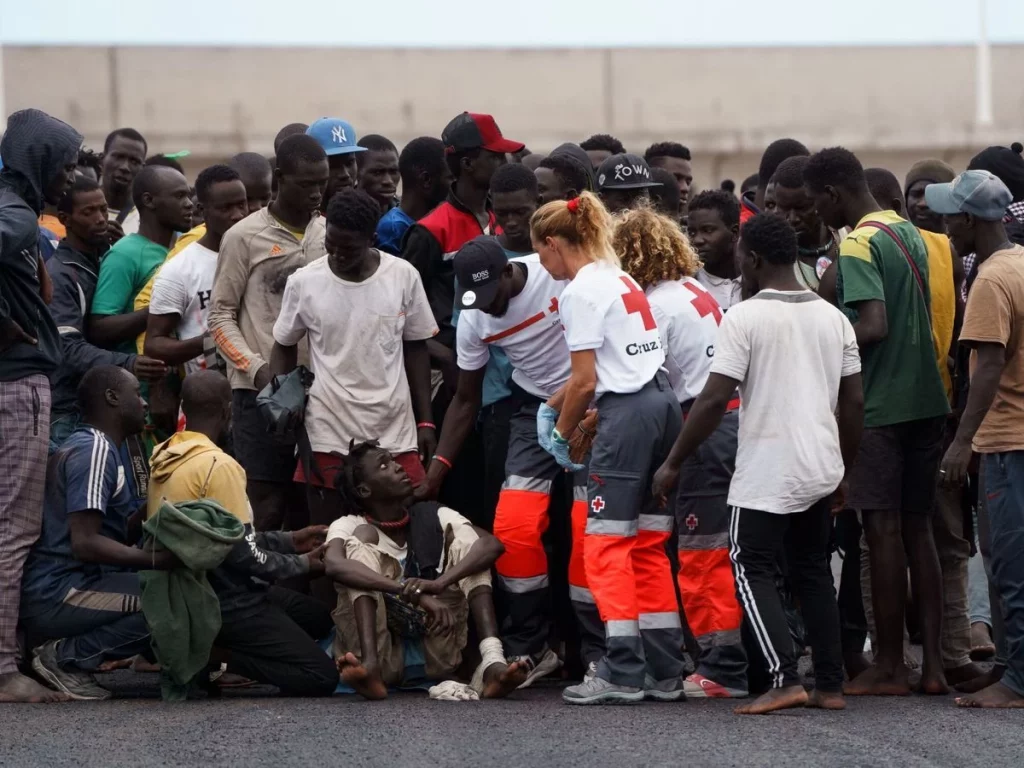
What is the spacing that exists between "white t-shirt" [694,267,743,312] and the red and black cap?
1.20m

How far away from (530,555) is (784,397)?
1.52 metres

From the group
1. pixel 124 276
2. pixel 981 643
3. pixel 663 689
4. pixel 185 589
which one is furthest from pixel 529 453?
pixel 981 643

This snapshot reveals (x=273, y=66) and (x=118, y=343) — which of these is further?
(x=273, y=66)

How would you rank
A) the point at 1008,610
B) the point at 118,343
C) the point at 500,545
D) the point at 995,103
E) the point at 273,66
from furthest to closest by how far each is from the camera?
the point at 995,103
the point at 273,66
the point at 118,343
the point at 500,545
the point at 1008,610

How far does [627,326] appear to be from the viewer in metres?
7.85

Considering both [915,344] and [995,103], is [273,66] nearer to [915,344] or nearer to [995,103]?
[995,103]

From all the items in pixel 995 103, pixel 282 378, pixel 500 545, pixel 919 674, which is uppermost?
pixel 995 103

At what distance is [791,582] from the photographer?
7797 mm

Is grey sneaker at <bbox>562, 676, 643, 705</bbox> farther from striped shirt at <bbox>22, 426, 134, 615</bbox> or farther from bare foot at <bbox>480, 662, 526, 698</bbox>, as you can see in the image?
striped shirt at <bbox>22, 426, 134, 615</bbox>

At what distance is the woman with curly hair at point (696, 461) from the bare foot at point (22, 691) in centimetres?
280

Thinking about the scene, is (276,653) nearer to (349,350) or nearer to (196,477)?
(196,477)

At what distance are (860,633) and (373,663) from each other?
2400 mm

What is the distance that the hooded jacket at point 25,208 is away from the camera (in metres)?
8.07

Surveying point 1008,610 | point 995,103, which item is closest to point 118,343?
point 1008,610
